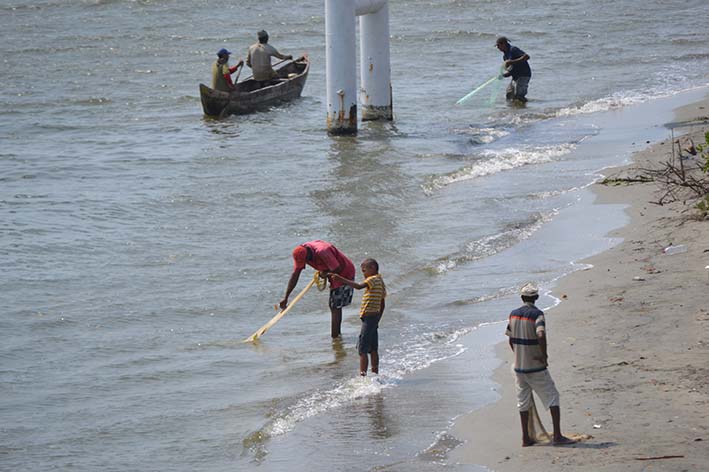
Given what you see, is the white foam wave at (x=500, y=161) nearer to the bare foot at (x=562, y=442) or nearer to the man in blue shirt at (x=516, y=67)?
the man in blue shirt at (x=516, y=67)

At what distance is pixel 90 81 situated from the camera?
29.5 metres

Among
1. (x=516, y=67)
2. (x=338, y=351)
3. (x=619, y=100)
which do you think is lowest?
(x=338, y=351)

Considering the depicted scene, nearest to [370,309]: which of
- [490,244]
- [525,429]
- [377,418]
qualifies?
[377,418]

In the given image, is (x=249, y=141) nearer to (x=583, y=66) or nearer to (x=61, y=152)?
(x=61, y=152)

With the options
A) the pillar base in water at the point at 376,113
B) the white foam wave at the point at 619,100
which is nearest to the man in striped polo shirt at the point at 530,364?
the pillar base in water at the point at 376,113

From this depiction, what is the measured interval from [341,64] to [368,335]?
11180 millimetres

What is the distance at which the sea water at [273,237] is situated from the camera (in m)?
8.64

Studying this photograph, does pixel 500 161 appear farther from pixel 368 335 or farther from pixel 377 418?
pixel 377 418

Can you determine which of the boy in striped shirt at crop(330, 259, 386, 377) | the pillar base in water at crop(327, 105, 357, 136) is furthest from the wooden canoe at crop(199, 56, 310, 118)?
the boy in striped shirt at crop(330, 259, 386, 377)

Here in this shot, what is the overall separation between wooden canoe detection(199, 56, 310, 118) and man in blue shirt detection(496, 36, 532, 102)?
15.6ft

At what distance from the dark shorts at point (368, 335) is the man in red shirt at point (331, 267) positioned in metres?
1.16

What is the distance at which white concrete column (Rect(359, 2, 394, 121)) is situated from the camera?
21.1 meters

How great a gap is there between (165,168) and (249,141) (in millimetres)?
2503

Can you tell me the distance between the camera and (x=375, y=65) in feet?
70.1
